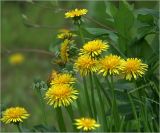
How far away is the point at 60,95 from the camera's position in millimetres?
1211

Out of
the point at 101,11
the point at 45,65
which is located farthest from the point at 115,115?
the point at 45,65

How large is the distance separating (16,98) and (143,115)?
1361mm

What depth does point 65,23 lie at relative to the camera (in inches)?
128

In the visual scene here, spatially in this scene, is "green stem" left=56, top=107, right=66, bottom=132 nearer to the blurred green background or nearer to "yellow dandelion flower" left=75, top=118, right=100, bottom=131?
"yellow dandelion flower" left=75, top=118, right=100, bottom=131

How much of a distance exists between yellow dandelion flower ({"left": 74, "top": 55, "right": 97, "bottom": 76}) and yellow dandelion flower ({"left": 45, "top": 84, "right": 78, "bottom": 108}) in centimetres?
6

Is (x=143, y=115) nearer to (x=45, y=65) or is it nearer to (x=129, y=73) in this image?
(x=129, y=73)

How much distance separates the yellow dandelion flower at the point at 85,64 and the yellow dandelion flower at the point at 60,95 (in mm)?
65

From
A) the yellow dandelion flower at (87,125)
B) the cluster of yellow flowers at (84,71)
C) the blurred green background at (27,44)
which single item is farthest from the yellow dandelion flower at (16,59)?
the yellow dandelion flower at (87,125)

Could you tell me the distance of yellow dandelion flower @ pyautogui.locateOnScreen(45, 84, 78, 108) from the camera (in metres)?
1.21

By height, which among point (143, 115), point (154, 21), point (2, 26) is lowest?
point (143, 115)

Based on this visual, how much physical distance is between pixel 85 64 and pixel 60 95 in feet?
0.34

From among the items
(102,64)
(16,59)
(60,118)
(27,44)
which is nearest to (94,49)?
(102,64)

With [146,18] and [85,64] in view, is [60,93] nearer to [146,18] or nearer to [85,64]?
[85,64]

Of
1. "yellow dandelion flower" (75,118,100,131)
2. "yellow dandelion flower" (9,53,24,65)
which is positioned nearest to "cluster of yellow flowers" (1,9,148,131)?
"yellow dandelion flower" (75,118,100,131)
